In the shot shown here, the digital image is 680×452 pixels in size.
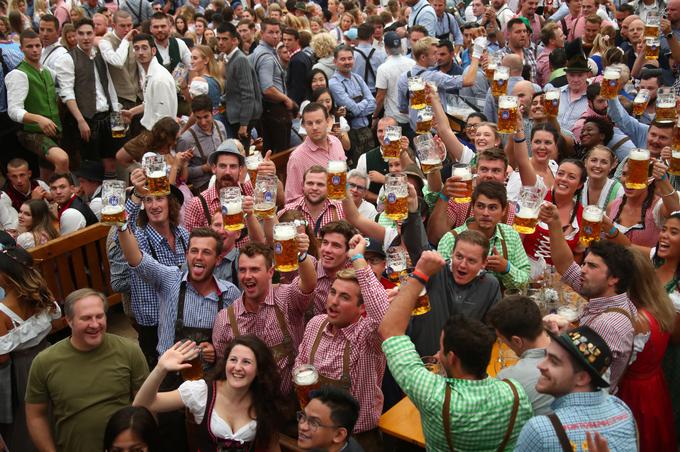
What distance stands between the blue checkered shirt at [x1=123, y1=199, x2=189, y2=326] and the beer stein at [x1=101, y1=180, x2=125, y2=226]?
1.68 feet

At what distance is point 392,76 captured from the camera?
27.4 feet

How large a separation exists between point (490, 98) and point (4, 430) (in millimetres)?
5026

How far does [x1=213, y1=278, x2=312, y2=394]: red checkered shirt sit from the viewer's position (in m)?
4.11

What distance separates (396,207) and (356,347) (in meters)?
1.00

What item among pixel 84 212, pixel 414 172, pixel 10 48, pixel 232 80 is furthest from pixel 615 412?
pixel 10 48

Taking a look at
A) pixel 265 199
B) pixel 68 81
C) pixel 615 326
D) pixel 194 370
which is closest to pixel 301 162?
pixel 265 199

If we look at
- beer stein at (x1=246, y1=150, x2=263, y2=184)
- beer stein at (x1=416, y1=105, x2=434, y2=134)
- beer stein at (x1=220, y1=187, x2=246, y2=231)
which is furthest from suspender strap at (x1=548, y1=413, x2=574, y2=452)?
beer stein at (x1=246, y1=150, x2=263, y2=184)

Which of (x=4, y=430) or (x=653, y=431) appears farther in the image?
(x=4, y=430)

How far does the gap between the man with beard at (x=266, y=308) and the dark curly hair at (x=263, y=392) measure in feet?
1.40

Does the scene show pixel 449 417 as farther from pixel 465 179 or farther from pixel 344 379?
pixel 465 179

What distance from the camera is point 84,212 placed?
20.1ft

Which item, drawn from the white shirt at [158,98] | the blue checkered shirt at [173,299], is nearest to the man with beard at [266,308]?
the blue checkered shirt at [173,299]

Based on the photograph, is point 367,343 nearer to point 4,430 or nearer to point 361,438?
point 361,438

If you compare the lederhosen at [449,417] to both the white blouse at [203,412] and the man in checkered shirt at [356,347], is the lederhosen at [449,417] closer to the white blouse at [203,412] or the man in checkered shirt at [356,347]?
the man in checkered shirt at [356,347]
